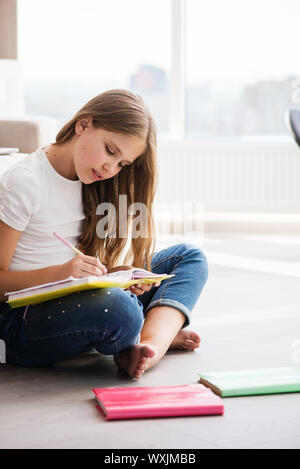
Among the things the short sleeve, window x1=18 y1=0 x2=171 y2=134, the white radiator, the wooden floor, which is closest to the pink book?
the wooden floor

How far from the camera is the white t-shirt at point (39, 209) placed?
1.41 m

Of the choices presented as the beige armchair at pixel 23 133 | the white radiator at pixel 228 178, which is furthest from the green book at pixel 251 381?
the white radiator at pixel 228 178

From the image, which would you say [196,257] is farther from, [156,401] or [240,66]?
[240,66]

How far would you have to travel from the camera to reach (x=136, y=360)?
55.2 inches

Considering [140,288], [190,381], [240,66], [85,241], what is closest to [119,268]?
[140,288]

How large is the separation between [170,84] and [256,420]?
374 centimetres

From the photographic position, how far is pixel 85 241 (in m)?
1.56

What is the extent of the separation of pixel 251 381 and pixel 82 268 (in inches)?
15.4

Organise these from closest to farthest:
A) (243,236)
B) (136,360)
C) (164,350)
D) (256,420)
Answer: (256,420) → (136,360) → (164,350) → (243,236)

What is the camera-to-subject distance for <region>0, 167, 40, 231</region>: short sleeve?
1396mm

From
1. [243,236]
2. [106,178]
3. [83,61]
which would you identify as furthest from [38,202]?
[83,61]

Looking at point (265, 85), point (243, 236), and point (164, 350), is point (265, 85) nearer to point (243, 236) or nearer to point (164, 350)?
point (243, 236)

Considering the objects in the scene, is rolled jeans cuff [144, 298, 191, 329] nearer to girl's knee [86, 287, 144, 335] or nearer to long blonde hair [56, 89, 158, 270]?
long blonde hair [56, 89, 158, 270]
